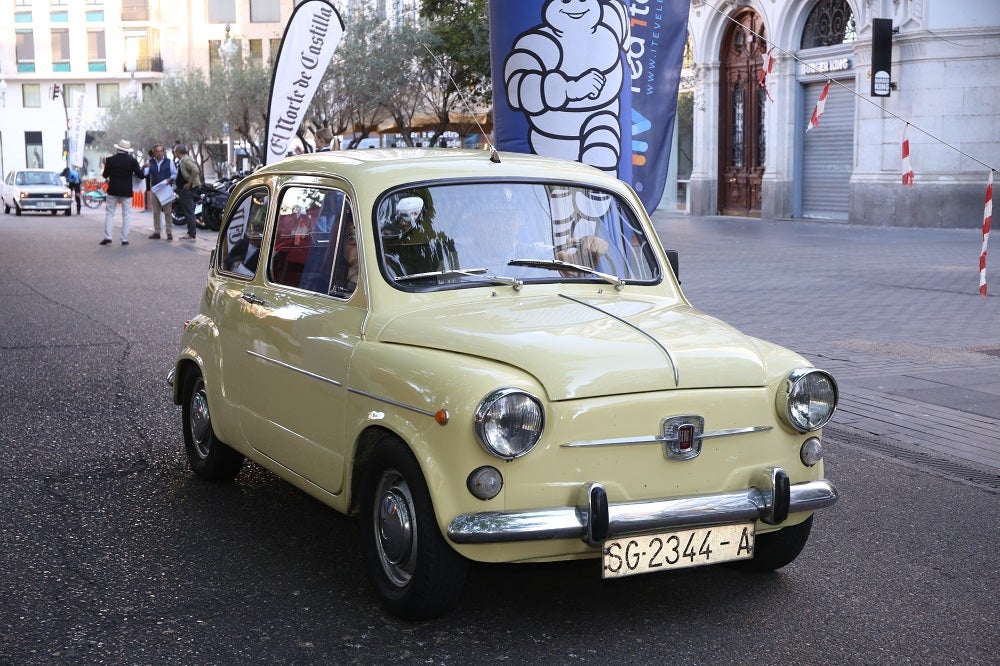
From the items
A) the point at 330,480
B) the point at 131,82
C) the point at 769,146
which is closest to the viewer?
the point at 330,480

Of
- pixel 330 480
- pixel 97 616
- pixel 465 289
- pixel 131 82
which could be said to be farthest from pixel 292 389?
pixel 131 82

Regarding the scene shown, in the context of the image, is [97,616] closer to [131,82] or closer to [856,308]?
[856,308]

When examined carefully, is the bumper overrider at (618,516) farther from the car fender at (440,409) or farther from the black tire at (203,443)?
the black tire at (203,443)

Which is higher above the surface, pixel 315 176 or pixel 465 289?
pixel 315 176

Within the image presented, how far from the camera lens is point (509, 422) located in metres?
3.92

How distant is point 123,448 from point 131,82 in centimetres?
8350

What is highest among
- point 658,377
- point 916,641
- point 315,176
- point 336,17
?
point 336,17

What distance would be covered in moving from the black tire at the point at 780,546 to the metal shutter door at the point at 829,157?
23.8 m

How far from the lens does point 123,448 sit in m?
6.79

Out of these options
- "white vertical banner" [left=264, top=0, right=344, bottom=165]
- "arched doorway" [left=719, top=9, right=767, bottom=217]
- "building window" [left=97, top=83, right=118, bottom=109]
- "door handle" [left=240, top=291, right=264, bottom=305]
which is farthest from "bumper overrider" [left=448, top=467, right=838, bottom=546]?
"building window" [left=97, top=83, right=118, bottom=109]

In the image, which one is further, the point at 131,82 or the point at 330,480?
the point at 131,82

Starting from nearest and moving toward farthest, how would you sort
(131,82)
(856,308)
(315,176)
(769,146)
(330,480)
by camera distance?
(330,480) < (315,176) < (856,308) < (769,146) < (131,82)

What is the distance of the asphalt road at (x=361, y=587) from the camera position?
3998 mm

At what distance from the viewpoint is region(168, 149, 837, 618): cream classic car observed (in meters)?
3.96
